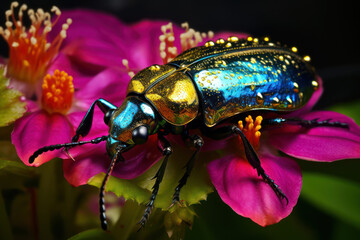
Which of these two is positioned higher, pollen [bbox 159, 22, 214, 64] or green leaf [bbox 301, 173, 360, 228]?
pollen [bbox 159, 22, 214, 64]

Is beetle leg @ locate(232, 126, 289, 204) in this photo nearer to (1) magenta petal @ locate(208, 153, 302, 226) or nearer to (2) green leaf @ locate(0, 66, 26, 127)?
(1) magenta petal @ locate(208, 153, 302, 226)

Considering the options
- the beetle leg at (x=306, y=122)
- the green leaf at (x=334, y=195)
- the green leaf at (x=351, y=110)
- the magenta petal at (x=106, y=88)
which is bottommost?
the green leaf at (x=334, y=195)

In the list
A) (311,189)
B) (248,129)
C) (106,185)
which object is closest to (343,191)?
(311,189)

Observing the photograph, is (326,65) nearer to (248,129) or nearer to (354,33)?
(354,33)

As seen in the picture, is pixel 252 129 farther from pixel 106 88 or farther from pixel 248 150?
pixel 106 88

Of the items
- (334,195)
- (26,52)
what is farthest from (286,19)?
(26,52)

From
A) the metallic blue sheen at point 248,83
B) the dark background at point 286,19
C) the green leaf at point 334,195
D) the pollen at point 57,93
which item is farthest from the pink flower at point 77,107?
the dark background at point 286,19

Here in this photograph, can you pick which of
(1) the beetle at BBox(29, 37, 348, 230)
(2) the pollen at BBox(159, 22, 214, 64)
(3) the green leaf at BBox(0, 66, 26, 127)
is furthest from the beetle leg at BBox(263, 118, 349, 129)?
(3) the green leaf at BBox(0, 66, 26, 127)

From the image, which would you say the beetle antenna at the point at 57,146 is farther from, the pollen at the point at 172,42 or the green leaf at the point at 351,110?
the green leaf at the point at 351,110

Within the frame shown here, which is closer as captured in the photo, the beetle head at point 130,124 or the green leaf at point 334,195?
the beetle head at point 130,124
